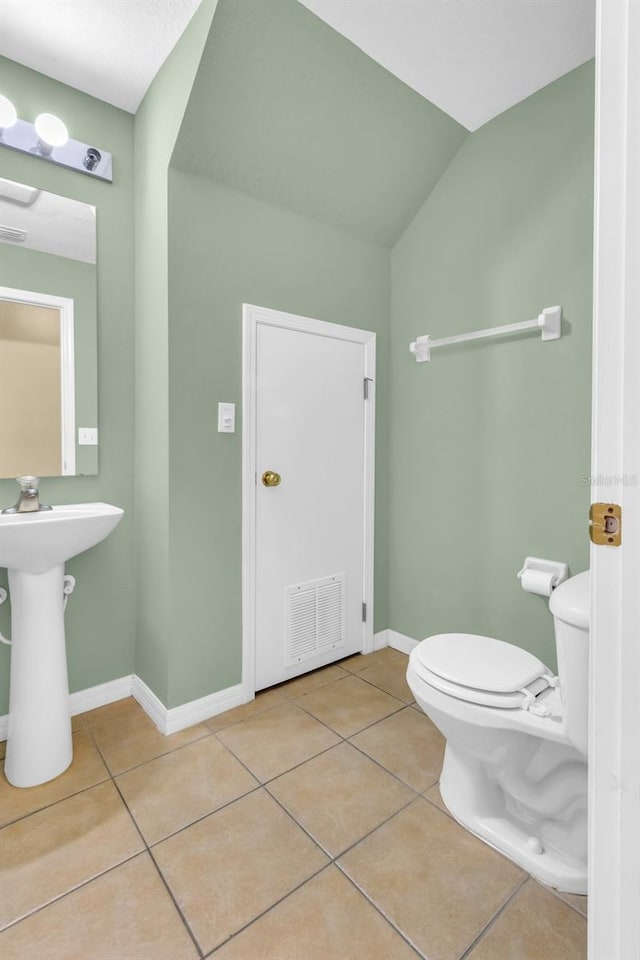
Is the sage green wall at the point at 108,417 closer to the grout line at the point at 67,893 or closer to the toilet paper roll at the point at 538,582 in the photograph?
the grout line at the point at 67,893

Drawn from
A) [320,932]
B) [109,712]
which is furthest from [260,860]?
[109,712]

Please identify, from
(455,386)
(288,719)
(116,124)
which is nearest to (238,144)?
(116,124)

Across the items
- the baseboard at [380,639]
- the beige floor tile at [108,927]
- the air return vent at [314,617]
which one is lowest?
the beige floor tile at [108,927]

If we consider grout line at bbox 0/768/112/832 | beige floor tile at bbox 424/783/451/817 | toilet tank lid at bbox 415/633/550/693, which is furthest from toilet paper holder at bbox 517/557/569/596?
Result: grout line at bbox 0/768/112/832

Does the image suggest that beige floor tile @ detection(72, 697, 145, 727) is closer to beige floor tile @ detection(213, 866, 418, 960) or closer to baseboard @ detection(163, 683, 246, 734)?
baseboard @ detection(163, 683, 246, 734)

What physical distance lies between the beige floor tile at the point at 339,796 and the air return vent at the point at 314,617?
0.57m

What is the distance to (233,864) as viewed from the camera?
50.3 inches

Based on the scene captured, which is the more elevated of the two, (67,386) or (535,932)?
(67,386)

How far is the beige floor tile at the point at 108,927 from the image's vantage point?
1053 mm

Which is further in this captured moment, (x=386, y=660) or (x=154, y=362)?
(x=386, y=660)

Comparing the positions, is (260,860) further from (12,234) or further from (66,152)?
(66,152)

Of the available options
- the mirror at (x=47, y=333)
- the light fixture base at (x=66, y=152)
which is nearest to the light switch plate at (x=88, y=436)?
the mirror at (x=47, y=333)

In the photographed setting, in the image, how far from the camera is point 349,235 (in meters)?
2.33

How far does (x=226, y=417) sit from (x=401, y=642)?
1.53 metres
